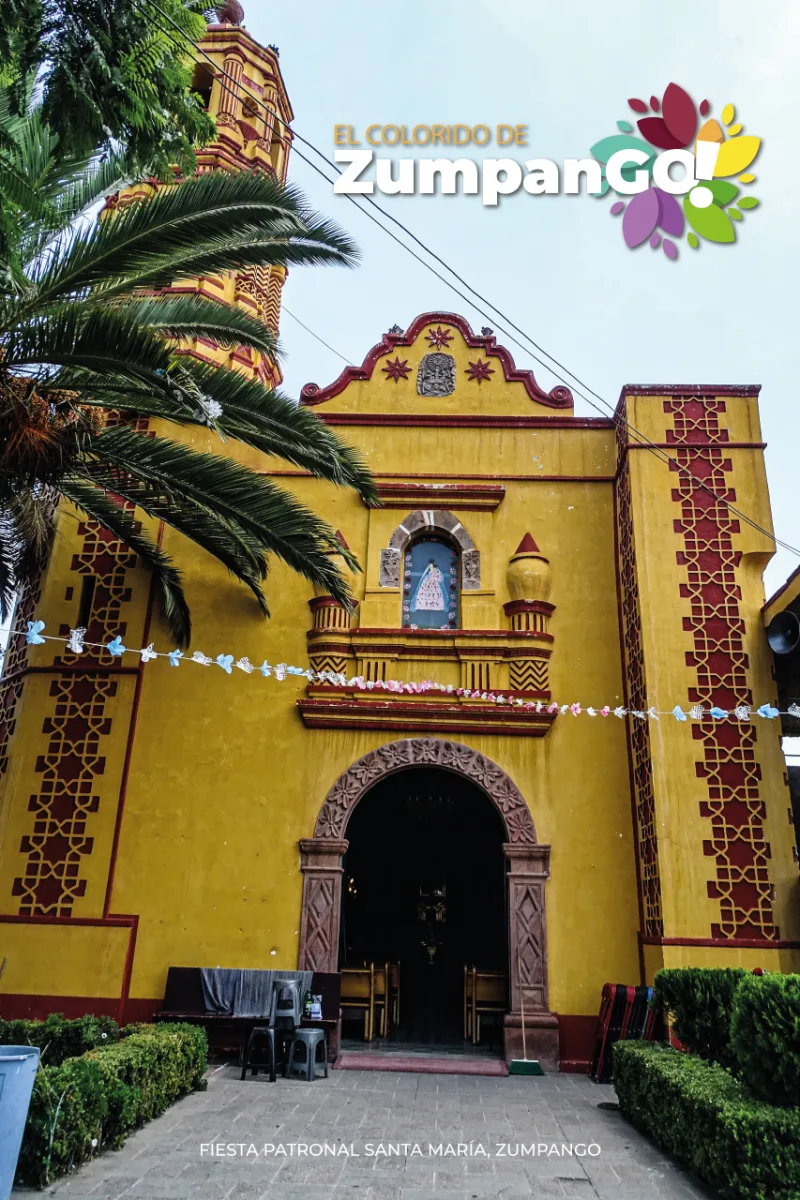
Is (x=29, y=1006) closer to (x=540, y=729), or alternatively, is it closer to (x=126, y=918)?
(x=126, y=918)

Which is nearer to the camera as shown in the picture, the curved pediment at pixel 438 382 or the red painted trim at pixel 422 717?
the red painted trim at pixel 422 717

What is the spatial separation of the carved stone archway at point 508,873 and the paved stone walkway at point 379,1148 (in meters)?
0.99

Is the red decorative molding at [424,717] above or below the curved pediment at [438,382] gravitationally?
below

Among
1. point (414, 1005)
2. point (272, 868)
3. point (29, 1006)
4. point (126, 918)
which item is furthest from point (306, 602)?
point (414, 1005)

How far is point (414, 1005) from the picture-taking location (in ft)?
41.8

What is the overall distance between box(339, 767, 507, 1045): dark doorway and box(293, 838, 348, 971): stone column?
3169mm

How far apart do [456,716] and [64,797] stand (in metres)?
4.32

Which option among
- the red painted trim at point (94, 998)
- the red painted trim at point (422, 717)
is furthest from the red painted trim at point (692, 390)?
the red painted trim at point (94, 998)

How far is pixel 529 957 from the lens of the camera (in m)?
9.09

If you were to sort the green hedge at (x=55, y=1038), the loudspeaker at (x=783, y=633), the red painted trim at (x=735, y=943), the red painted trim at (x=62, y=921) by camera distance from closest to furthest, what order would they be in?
the green hedge at (x=55, y=1038), the red painted trim at (x=735, y=943), the loudspeaker at (x=783, y=633), the red painted trim at (x=62, y=921)

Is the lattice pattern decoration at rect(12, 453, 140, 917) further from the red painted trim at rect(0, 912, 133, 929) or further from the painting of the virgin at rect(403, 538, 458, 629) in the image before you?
the painting of the virgin at rect(403, 538, 458, 629)

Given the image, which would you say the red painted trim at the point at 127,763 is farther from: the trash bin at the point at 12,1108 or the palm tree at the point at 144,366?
the trash bin at the point at 12,1108

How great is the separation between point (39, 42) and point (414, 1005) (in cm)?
1203

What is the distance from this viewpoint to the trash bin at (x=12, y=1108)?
173 inches
